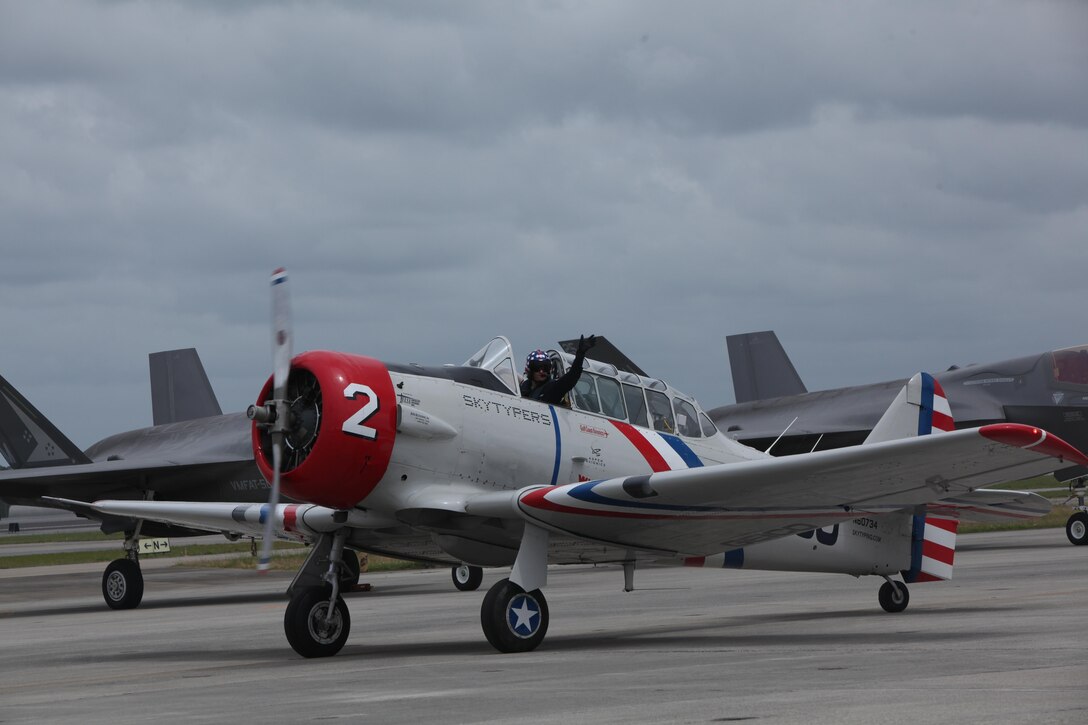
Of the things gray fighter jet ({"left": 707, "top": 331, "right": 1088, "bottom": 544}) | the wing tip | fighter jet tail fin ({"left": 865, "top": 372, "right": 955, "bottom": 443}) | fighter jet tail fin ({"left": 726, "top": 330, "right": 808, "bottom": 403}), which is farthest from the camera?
fighter jet tail fin ({"left": 726, "top": 330, "right": 808, "bottom": 403})

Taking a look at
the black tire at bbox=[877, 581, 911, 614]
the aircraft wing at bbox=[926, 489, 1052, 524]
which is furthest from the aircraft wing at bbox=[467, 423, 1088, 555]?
the black tire at bbox=[877, 581, 911, 614]

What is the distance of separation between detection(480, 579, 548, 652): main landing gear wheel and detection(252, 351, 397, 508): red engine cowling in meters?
1.43

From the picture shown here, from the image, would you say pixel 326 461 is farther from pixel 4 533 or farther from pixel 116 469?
pixel 4 533

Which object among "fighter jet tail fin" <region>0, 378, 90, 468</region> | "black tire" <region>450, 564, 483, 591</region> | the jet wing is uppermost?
"fighter jet tail fin" <region>0, 378, 90, 468</region>

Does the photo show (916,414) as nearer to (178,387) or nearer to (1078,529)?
(1078,529)

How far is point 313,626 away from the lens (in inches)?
459

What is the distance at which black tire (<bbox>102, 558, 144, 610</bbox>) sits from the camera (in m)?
22.4

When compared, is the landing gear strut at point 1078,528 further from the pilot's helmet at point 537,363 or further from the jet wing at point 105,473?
the pilot's helmet at point 537,363

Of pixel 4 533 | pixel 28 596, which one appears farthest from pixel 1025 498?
pixel 4 533

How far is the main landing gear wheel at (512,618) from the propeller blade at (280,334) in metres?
2.43

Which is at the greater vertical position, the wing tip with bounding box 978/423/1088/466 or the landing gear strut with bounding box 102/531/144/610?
the wing tip with bounding box 978/423/1088/466

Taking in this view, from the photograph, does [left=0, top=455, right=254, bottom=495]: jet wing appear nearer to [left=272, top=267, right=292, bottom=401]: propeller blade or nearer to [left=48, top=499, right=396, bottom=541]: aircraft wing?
[left=48, top=499, right=396, bottom=541]: aircraft wing

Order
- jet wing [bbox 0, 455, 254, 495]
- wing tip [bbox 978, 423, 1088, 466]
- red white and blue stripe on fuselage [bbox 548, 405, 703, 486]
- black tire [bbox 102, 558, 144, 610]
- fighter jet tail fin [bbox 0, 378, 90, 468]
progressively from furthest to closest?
fighter jet tail fin [bbox 0, 378, 90, 468]
jet wing [bbox 0, 455, 254, 495]
black tire [bbox 102, 558, 144, 610]
red white and blue stripe on fuselage [bbox 548, 405, 703, 486]
wing tip [bbox 978, 423, 1088, 466]

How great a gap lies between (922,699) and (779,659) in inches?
109
